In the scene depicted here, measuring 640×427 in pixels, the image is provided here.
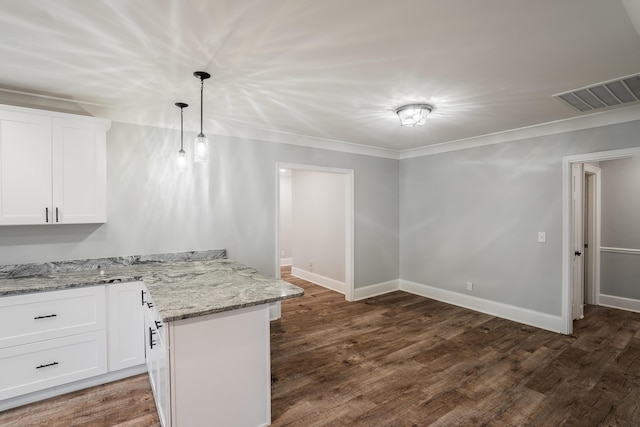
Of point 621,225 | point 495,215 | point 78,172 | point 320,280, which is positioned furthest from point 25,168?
point 621,225

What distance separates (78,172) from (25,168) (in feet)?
1.11

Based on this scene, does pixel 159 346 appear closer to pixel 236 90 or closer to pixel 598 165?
pixel 236 90

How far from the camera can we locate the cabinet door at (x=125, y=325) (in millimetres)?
2649

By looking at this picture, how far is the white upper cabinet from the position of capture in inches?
96.9

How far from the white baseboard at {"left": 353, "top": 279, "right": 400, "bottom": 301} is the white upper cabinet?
3.58m

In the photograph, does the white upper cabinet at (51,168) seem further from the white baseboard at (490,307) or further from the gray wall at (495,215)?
the white baseboard at (490,307)

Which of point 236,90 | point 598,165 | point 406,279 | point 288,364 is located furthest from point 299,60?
point 598,165

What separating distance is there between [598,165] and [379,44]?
4653 millimetres

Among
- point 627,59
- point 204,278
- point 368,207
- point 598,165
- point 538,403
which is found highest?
point 627,59

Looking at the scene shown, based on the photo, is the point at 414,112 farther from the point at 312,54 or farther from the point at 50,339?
the point at 50,339

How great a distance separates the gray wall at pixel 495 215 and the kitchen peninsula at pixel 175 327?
3216mm

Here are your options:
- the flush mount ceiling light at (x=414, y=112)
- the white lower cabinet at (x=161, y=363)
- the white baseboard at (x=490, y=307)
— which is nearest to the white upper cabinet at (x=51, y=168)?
the white lower cabinet at (x=161, y=363)

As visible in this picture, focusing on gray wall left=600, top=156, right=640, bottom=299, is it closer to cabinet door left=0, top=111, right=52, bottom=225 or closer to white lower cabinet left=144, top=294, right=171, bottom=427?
white lower cabinet left=144, top=294, right=171, bottom=427

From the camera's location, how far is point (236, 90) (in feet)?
8.57
